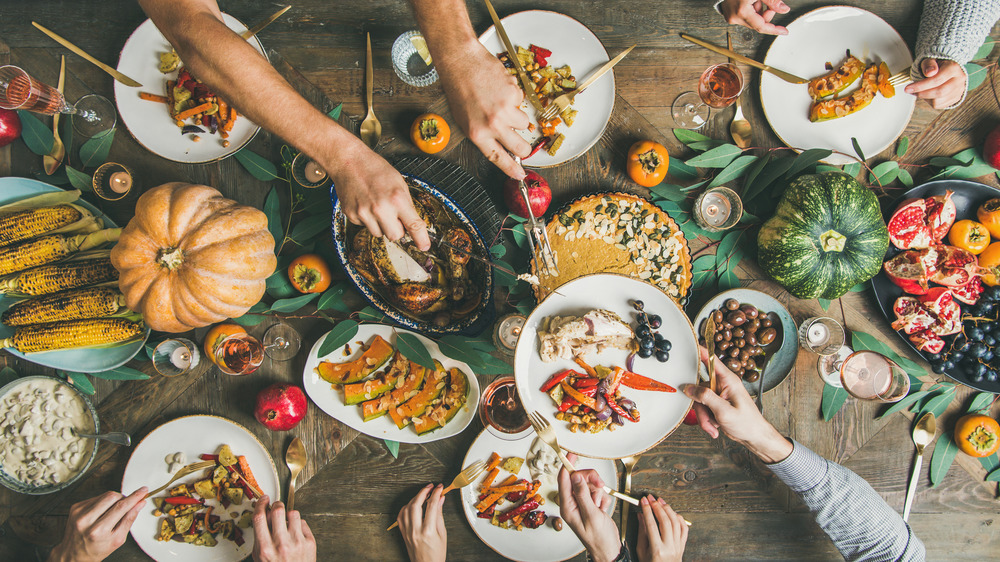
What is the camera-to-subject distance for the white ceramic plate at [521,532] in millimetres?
2123

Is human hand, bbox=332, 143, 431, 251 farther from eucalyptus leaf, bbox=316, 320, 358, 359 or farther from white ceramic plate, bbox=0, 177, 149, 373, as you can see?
white ceramic plate, bbox=0, 177, 149, 373

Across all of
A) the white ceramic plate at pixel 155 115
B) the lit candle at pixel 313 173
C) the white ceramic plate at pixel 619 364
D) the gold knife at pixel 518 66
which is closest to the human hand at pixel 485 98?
the gold knife at pixel 518 66

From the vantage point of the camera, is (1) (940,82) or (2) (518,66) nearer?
(2) (518,66)

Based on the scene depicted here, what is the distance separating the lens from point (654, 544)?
6.63ft

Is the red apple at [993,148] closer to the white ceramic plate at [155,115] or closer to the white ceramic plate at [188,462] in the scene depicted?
the white ceramic plate at [155,115]

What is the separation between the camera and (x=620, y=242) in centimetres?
198

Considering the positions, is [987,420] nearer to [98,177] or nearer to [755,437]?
[755,437]

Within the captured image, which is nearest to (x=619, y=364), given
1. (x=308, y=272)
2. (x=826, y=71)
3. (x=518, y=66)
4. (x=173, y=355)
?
(x=518, y=66)

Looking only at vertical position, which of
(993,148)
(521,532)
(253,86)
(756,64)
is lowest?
(521,532)

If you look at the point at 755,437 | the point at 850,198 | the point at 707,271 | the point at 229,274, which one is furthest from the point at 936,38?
the point at 229,274

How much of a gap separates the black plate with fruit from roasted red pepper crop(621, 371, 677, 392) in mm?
A: 1040

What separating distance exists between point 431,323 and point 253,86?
3.22 feet

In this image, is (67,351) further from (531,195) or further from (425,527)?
(531,195)

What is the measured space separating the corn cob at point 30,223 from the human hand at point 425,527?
175cm
